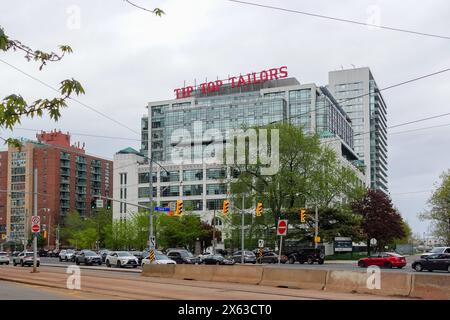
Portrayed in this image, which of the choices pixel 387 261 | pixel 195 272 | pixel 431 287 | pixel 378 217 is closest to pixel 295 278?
pixel 431 287

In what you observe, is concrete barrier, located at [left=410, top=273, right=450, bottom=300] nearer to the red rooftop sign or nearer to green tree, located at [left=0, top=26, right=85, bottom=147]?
green tree, located at [left=0, top=26, right=85, bottom=147]

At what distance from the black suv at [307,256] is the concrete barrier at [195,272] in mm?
31968

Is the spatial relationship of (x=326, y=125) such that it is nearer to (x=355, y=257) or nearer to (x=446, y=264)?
(x=355, y=257)

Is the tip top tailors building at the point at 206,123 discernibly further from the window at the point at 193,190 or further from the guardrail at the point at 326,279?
the guardrail at the point at 326,279

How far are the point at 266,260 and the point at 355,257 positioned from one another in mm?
22363

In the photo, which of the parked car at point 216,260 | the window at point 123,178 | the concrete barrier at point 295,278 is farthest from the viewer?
the window at point 123,178

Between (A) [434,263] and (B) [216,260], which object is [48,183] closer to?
(B) [216,260]

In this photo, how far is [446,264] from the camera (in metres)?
38.7

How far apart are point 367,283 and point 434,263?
75.1ft

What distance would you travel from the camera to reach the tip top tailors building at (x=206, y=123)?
130125mm

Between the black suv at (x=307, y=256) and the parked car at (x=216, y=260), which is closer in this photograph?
the parked car at (x=216, y=260)

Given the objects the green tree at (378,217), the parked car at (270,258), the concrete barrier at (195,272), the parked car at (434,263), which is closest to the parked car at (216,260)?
the parked car at (270,258)

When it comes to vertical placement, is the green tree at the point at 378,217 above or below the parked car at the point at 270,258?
above
